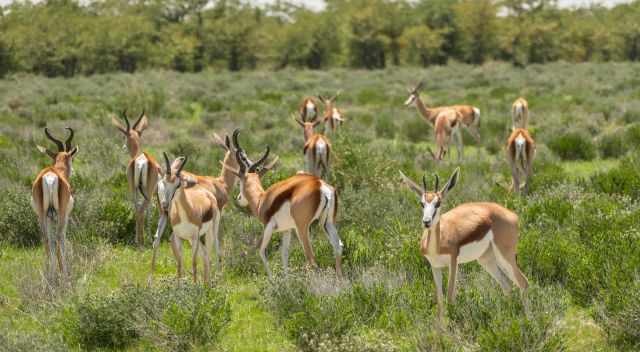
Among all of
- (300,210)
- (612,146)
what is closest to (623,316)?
(300,210)

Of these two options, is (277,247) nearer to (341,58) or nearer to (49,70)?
(49,70)

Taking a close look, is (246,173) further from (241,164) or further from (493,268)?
(493,268)

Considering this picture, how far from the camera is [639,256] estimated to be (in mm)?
6617

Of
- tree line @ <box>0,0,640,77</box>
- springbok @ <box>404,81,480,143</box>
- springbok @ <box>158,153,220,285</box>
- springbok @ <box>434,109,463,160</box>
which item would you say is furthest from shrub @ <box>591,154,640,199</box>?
tree line @ <box>0,0,640,77</box>

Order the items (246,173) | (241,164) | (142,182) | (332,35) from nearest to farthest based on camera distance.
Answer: (241,164) < (246,173) < (142,182) < (332,35)

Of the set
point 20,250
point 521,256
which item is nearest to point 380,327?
point 521,256

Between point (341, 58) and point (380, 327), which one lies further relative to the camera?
point (341, 58)

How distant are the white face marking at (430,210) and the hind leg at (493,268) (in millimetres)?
897

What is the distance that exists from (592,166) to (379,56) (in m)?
46.4

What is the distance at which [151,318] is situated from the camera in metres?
6.02

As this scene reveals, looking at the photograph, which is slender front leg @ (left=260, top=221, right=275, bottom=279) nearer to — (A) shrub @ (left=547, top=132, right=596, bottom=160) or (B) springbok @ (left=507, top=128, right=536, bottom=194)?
(B) springbok @ (left=507, top=128, right=536, bottom=194)

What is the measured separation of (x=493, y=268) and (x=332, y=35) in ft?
177

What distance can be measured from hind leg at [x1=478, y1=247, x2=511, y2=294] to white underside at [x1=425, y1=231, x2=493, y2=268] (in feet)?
1.01

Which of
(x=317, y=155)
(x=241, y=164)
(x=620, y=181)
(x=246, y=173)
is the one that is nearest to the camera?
(x=241, y=164)
